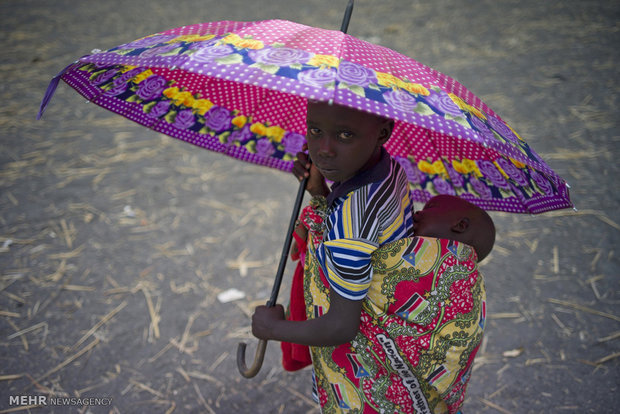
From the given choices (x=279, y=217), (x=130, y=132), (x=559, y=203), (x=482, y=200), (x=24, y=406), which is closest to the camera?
(x=559, y=203)

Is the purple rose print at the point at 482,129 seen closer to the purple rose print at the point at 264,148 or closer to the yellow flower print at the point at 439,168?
the yellow flower print at the point at 439,168

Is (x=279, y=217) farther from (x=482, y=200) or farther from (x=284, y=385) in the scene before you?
(x=482, y=200)

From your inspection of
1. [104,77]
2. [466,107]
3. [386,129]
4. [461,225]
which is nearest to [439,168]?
[461,225]

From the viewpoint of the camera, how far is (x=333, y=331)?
1.41 metres

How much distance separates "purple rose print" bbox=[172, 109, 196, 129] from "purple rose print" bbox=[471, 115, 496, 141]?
1146mm

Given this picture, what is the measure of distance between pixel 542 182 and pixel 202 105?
1.28m

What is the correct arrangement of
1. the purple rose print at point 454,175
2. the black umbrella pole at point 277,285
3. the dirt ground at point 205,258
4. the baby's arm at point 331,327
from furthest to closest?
the dirt ground at point 205,258
the purple rose print at point 454,175
the black umbrella pole at point 277,285
the baby's arm at point 331,327

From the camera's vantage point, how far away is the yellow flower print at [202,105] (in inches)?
76.6

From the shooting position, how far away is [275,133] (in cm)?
208

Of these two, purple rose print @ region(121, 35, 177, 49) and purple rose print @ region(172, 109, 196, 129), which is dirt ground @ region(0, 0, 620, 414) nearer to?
purple rose print @ region(172, 109, 196, 129)

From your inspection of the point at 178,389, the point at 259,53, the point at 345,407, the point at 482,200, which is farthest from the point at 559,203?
the point at 178,389

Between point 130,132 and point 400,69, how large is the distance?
398 cm

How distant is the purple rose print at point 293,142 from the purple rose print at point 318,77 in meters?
0.96

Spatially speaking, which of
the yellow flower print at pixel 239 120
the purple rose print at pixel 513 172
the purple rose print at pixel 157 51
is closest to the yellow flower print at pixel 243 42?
the purple rose print at pixel 157 51
